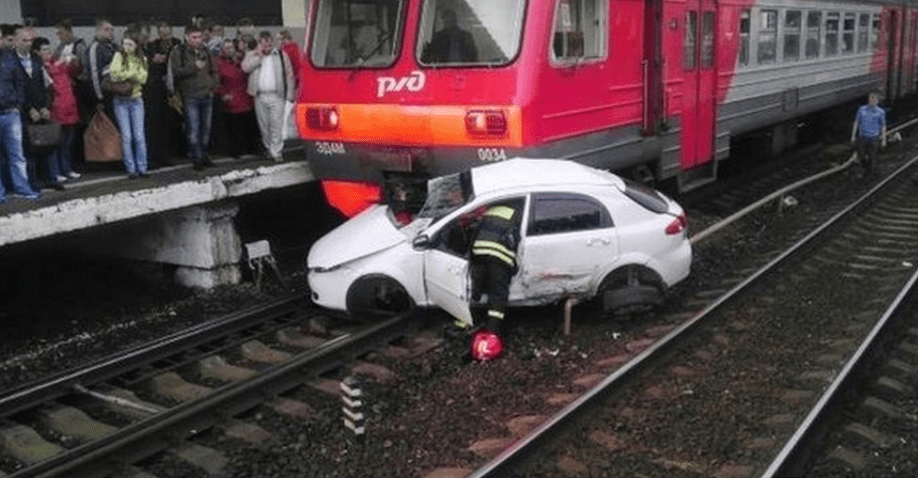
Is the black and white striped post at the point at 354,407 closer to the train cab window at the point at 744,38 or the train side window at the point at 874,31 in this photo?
the train cab window at the point at 744,38

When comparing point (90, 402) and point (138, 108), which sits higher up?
point (138, 108)

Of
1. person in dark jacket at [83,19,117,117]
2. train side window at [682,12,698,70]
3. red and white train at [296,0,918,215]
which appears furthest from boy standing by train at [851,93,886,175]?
person in dark jacket at [83,19,117,117]

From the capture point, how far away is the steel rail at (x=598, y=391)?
217 inches

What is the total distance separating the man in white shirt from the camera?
10.8 metres

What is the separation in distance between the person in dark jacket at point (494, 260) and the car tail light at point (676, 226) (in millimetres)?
1510

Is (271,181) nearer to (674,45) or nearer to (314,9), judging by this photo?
(314,9)

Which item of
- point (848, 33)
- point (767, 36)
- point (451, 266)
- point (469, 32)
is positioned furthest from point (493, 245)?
point (848, 33)

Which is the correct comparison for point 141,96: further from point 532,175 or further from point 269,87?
point 532,175

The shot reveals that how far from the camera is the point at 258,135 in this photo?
11891 millimetres

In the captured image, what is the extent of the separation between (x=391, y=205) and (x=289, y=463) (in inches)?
138

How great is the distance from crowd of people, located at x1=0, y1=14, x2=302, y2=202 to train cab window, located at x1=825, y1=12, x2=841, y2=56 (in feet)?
30.7

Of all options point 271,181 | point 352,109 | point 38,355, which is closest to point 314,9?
point 352,109

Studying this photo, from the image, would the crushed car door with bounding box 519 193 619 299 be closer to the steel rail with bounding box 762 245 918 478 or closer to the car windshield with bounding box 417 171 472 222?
the car windshield with bounding box 417 171 472 222

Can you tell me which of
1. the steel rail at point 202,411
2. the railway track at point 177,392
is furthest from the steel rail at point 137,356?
the steel rail at point 202,411
